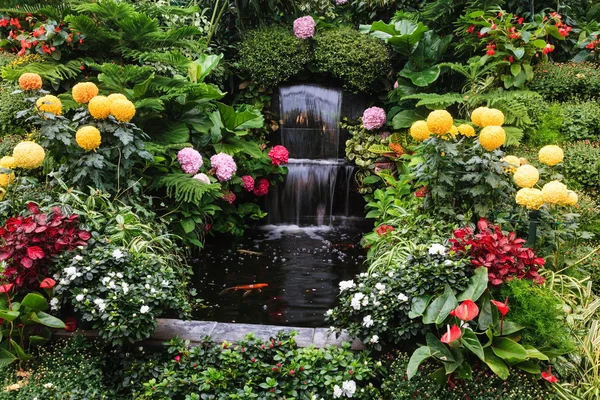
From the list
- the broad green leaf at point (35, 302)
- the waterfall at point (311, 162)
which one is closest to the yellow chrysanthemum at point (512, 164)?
the waterfall at point (311, 162)

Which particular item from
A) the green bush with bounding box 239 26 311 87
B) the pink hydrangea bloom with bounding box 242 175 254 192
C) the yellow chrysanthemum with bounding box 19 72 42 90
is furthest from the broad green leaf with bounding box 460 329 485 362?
the green bush with bounding box 239 26 311 87

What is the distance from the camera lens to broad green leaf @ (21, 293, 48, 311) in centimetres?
295

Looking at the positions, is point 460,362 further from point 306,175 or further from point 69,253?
point 306,175

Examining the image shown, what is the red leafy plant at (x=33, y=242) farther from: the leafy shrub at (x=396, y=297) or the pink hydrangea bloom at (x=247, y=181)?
the pink hydrangea bloom at (x=247, y=181)

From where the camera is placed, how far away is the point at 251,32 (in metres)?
7.33

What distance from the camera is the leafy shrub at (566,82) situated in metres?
5.94

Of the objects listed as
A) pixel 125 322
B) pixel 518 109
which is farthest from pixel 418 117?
pixel 125 322

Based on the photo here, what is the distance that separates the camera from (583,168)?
189 inches

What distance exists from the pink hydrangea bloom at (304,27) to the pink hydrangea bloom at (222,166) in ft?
8.72

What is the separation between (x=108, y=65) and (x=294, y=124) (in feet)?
10.5

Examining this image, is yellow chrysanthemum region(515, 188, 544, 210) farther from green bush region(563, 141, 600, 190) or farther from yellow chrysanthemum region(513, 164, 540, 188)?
green bush region(563, 141, 600, 190)

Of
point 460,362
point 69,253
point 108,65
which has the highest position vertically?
point 108,65

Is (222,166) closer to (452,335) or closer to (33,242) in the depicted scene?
(33,242)

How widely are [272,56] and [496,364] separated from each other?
5.41 m
